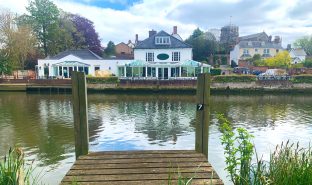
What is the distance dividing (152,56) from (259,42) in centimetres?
3753

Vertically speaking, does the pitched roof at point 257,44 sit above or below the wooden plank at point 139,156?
above

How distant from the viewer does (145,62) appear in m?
35.6

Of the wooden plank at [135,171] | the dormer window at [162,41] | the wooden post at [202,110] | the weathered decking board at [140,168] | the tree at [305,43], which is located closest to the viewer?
the weathered decking board at [140,168]

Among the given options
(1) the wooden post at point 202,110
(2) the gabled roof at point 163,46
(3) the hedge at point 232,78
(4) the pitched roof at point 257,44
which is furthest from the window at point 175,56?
(1) the wooden post at point 202,110

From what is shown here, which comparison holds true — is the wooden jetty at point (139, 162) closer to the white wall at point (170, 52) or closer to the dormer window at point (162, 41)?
the white wall at point (170, 52)

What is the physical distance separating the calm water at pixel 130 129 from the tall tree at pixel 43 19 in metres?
28.4

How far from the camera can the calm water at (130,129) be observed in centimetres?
918

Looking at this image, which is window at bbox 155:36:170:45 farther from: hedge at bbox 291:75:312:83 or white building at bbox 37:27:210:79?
hedge at bbox 291:75:312:83

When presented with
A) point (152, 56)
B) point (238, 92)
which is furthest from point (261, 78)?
point (152, 56)

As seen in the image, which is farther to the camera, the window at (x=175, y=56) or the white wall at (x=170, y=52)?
the window at (x=175, y=56)

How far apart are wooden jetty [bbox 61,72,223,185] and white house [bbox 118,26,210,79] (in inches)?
1165

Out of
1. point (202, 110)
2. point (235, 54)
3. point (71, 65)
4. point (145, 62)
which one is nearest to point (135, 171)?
point (202, 110)

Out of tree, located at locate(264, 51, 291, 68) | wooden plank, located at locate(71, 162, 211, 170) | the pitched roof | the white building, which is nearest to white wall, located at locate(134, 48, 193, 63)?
the white building

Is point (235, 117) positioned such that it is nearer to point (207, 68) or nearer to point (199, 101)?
point (199, 101)
